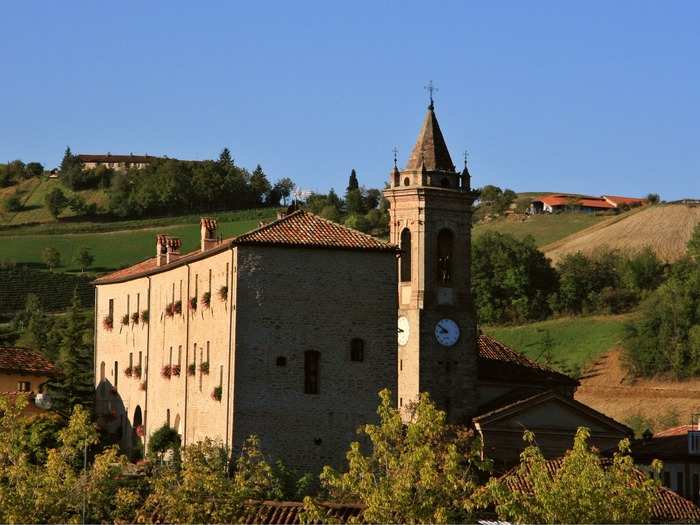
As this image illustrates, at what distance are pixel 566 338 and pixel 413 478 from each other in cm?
7490

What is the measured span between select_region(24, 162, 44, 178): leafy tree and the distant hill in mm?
53131

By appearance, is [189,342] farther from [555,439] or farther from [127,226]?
[127,226]

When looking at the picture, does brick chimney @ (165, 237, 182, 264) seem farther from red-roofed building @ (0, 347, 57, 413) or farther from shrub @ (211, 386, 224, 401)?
shrub @ (211, 386, 224, 401)

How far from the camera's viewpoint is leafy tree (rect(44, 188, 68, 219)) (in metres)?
161

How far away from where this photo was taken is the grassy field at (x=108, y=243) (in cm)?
13888

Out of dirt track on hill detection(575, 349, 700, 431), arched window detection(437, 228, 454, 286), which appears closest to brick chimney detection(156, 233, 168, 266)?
arched window detection(437, 228, 454, 286)

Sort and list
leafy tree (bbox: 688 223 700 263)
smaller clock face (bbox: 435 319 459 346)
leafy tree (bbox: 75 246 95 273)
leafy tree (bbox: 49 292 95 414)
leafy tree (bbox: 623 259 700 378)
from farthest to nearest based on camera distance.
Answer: leafy tree (bbox: 688 223 700 263) < leafy tree (bbox: 75 246 95 273) < leafy tree (bbox: 623 259 700 378) < leafy tree (bbox: 49 292 95 414) < smaller clock face (bbox: 435 319 459 346)

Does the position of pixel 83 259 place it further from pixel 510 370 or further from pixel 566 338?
pixel 510 370

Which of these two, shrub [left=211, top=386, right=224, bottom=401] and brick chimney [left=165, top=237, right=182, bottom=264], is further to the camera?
brick chimney [left=165, top=237, right=182, bottom=264]

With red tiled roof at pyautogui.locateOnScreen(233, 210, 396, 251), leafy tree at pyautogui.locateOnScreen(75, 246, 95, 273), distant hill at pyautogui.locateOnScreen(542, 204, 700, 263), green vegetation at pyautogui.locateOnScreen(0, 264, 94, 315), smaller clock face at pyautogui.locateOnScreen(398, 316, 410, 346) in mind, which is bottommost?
smaller clock face at pyautogui.locateOnScreen(398, 316, 410, 346)

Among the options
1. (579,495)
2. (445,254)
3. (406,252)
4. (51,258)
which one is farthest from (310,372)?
(51,258)

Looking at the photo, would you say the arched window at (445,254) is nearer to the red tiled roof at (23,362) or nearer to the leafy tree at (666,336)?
the red tiled roof at (23,362)

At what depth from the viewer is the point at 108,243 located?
14600 cm

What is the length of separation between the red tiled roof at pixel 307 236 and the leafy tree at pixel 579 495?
18817 millimetres
